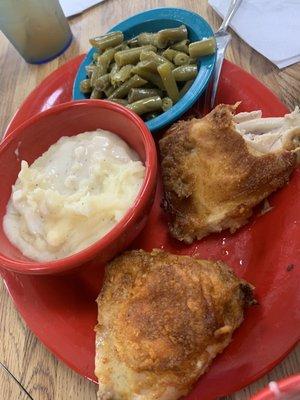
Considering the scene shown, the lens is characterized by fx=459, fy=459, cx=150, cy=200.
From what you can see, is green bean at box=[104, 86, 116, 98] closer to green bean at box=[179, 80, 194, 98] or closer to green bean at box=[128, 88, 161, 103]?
green bean at box=[128, 88, 161, 103]

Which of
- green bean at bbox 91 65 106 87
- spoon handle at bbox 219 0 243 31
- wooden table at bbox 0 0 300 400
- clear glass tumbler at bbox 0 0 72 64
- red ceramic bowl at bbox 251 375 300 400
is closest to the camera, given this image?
red ceramic bowl at bbox 251 375 300 400

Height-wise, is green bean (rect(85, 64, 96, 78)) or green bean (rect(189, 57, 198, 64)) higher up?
green bean (rect(85, 64, 96, 78))

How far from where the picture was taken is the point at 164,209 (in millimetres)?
1591

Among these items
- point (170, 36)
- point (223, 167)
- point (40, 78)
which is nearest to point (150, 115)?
point (170, 36)

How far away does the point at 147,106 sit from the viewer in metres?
1.75

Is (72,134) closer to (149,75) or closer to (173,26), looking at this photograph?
(149,75)

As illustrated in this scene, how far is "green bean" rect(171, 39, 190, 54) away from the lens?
183 cm

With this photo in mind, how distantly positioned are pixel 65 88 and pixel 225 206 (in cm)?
100

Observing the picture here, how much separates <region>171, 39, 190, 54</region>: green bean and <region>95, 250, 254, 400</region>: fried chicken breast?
92 cm

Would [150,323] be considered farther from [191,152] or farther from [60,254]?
[191,152]

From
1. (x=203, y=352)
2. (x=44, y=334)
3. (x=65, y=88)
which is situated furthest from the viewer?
(x=65, y=88)

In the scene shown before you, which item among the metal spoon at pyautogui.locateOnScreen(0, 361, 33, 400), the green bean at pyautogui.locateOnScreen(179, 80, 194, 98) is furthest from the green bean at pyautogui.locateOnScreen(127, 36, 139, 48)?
the metal spoon at pyautogui.locateOnScreen(0, 361, 33, 400)

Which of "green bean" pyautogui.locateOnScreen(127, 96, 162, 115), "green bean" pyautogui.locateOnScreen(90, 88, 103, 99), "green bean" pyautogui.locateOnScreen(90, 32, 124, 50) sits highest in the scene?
"green bean" pyautogui.locateOnScreen(90, 32, 124, 50)

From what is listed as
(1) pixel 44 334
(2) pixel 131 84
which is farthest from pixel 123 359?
(2) pixel 131 84
